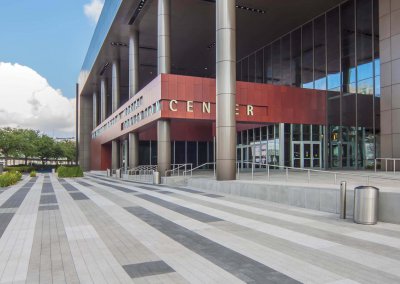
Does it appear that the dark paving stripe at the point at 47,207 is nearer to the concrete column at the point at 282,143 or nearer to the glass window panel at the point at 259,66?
the concrete column at the point at 282,143

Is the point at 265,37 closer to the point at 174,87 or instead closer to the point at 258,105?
the point at 258,105

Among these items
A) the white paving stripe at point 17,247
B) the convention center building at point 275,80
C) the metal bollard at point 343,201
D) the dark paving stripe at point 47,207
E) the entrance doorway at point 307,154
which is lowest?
the dark paving stripe at point 47,207

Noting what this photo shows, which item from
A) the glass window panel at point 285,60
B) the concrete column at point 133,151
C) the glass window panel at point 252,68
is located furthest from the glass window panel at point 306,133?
the concrete column at point 133,151

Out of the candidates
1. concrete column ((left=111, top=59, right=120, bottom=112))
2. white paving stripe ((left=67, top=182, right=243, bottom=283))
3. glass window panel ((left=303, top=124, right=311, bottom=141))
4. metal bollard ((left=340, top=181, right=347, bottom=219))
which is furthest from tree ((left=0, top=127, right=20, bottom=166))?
metal bollard ((left=340, top=181, right=347, bottom=219))

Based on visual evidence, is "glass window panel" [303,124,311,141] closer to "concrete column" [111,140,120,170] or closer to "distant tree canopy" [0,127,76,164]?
"concrete column" [111,140,120,170]

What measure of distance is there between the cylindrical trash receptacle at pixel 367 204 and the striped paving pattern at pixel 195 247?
0.32m

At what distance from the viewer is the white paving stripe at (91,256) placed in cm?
511

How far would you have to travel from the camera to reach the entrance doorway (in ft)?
95.1

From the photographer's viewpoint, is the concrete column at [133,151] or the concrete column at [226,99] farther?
the concrete column at [133,151]

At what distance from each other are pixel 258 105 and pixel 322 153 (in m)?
7.37

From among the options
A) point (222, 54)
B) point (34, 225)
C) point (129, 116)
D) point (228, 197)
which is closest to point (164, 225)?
point (34, 225)

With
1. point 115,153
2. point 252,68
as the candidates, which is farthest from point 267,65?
point 115,153

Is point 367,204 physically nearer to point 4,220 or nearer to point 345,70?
point 4,220

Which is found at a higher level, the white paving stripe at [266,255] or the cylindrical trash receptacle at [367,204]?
the cylindrical trash receptacle at [367,204]
